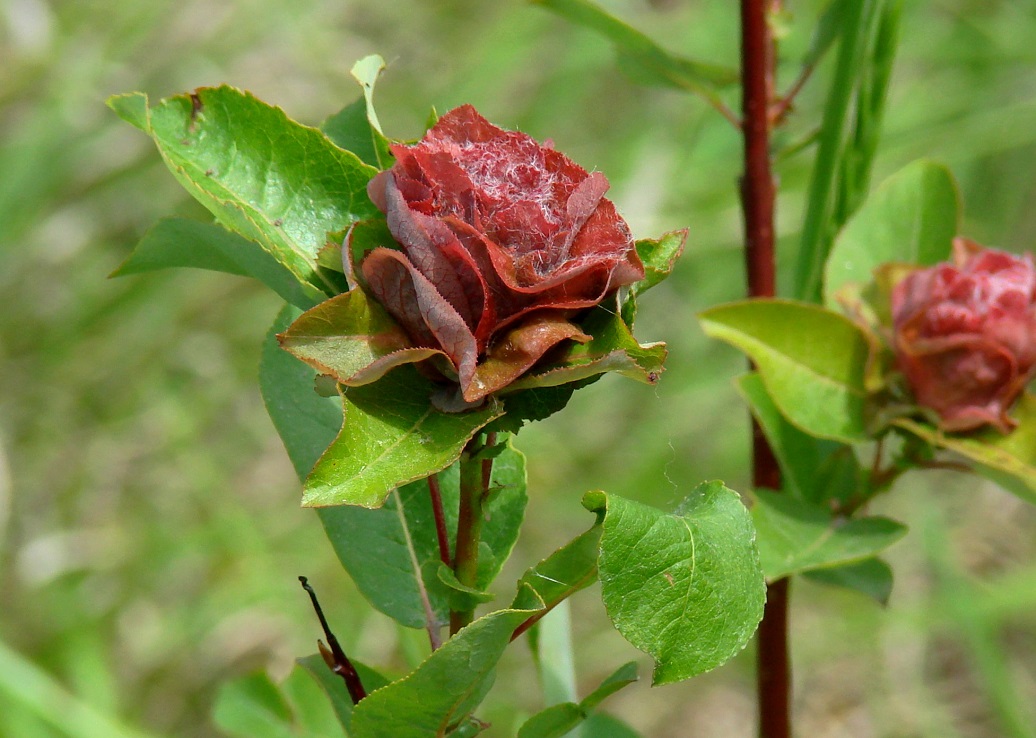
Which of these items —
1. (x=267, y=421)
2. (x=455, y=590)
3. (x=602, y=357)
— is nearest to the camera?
(x=602, y=357)

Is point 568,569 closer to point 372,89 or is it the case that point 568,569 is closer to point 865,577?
point 372,89

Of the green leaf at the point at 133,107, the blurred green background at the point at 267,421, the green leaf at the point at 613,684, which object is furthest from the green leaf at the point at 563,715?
the blurred green background at the point at 267,421

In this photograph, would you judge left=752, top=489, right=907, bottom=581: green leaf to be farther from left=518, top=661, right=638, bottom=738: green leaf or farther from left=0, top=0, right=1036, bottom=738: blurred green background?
left=0, top=0, right=1036, bottom=738: blurred green background

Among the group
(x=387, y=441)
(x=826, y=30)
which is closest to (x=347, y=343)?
(x=387, y=441)

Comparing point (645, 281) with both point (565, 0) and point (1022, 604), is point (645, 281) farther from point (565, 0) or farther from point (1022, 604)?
point (1022, 604)

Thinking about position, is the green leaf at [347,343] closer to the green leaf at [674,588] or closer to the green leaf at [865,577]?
the green leaf at [674,588]

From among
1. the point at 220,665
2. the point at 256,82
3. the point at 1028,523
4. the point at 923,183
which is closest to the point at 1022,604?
the point at 1028,523

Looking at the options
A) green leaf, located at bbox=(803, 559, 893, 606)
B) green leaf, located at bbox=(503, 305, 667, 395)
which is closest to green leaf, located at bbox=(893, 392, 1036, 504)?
green leaf, located at bbox=(803, 559, 893, 606)
